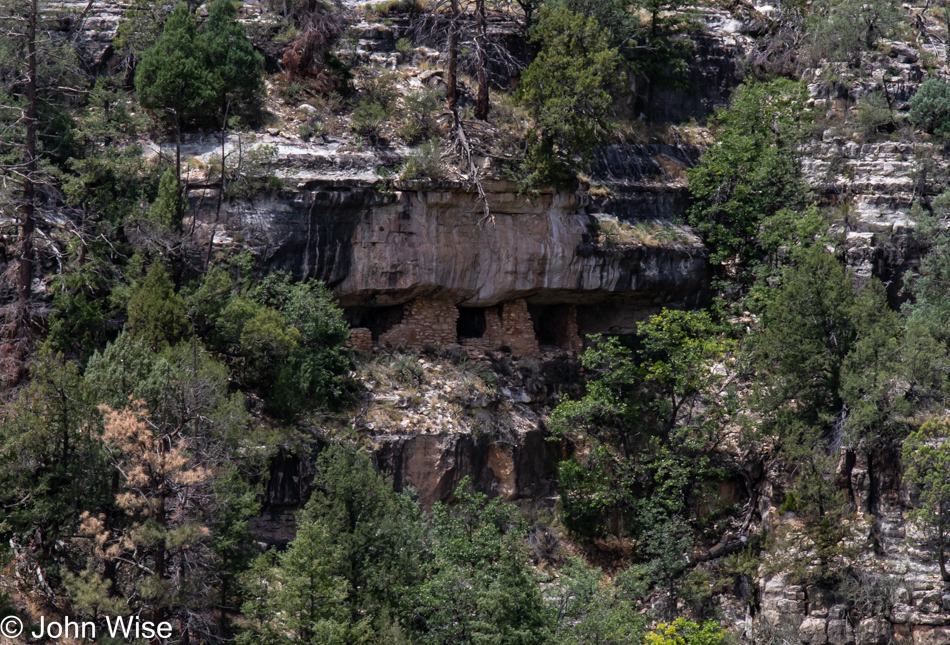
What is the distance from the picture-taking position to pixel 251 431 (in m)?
26.2

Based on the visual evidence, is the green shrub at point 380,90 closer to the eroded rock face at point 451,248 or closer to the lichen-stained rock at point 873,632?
the eroded rock face at point 451,248

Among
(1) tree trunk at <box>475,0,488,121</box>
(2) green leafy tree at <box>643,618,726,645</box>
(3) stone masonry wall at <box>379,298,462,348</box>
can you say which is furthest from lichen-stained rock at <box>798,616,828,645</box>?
(1) tree trunk at <box>475,0,488,121</box>

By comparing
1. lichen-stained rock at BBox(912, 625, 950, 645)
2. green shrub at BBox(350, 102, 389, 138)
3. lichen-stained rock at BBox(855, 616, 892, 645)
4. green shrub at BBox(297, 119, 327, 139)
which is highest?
green shrub at BBox(350, 102, 389, 138)

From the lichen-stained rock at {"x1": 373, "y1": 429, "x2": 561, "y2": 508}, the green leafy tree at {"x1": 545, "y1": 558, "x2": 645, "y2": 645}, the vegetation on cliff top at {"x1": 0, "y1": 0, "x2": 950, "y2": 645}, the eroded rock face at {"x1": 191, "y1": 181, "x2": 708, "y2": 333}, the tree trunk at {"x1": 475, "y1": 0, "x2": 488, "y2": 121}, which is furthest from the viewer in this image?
the tree trunk at {"x1": 475, "y1": 0, "x2": 488, "y2": 121}

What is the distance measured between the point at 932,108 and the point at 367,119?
1664cm

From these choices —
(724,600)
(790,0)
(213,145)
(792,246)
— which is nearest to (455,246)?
(213,145)

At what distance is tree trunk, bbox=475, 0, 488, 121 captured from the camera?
32.6m

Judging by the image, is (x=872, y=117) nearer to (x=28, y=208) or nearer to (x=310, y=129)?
(x=310, y=129)

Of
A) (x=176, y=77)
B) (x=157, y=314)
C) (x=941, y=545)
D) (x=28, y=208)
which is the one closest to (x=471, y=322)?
(x=157, y=314)

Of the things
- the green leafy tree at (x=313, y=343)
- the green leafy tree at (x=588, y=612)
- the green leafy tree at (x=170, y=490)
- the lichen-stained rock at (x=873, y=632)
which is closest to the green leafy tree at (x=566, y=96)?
the green leafy tree at (x=313, y=343)

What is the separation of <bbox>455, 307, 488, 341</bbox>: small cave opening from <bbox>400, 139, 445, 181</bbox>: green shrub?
419cm

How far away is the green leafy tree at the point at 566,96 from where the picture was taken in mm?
31391

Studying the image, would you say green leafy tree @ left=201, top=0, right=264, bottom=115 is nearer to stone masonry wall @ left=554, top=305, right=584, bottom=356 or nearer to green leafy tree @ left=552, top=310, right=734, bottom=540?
stone masonry wall @ left=554, top=305, right=584, bottom=356

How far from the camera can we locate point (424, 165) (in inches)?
1223
